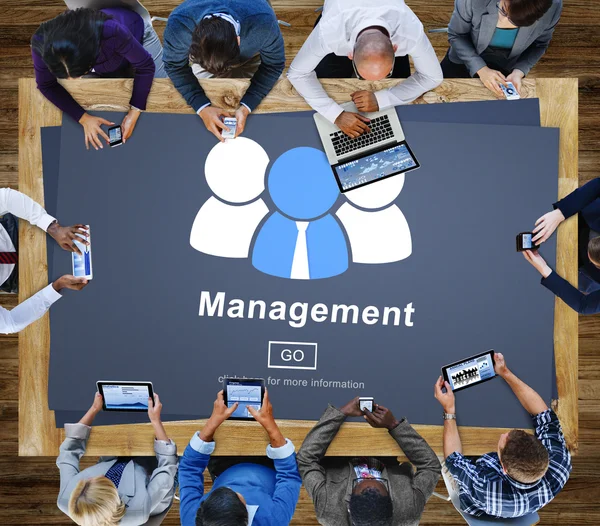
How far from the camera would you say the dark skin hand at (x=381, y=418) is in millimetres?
2139

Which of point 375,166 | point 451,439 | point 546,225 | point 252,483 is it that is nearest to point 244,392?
point 252,483

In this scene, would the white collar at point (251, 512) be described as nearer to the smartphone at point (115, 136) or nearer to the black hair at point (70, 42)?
the smartphone at point (115, 136)

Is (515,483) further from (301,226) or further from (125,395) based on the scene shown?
(125,395)

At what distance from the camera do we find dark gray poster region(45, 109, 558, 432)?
2.19m

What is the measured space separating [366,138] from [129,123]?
938mm

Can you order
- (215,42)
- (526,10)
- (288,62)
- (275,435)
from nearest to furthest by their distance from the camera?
(215,42) → (526,10) → (275,435) → (288,62)

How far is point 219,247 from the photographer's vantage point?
2207 millimetres

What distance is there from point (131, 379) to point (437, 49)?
2.29 m

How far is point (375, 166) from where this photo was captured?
2.23 meters

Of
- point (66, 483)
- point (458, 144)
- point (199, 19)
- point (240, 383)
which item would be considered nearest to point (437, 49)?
point (458, 144)

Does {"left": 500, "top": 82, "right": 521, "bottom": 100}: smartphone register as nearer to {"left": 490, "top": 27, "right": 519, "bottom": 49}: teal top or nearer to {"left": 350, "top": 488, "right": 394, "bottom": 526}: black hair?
{"left": 490, "top": 27, "right": 519, "bottom": 49}: teal top

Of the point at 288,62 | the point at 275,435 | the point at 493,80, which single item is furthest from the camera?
the point at 288,62

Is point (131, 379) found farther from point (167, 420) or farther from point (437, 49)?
point (437, 49)

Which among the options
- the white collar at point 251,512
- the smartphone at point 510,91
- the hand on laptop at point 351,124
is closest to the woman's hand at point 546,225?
the smartphone at point 510,91
